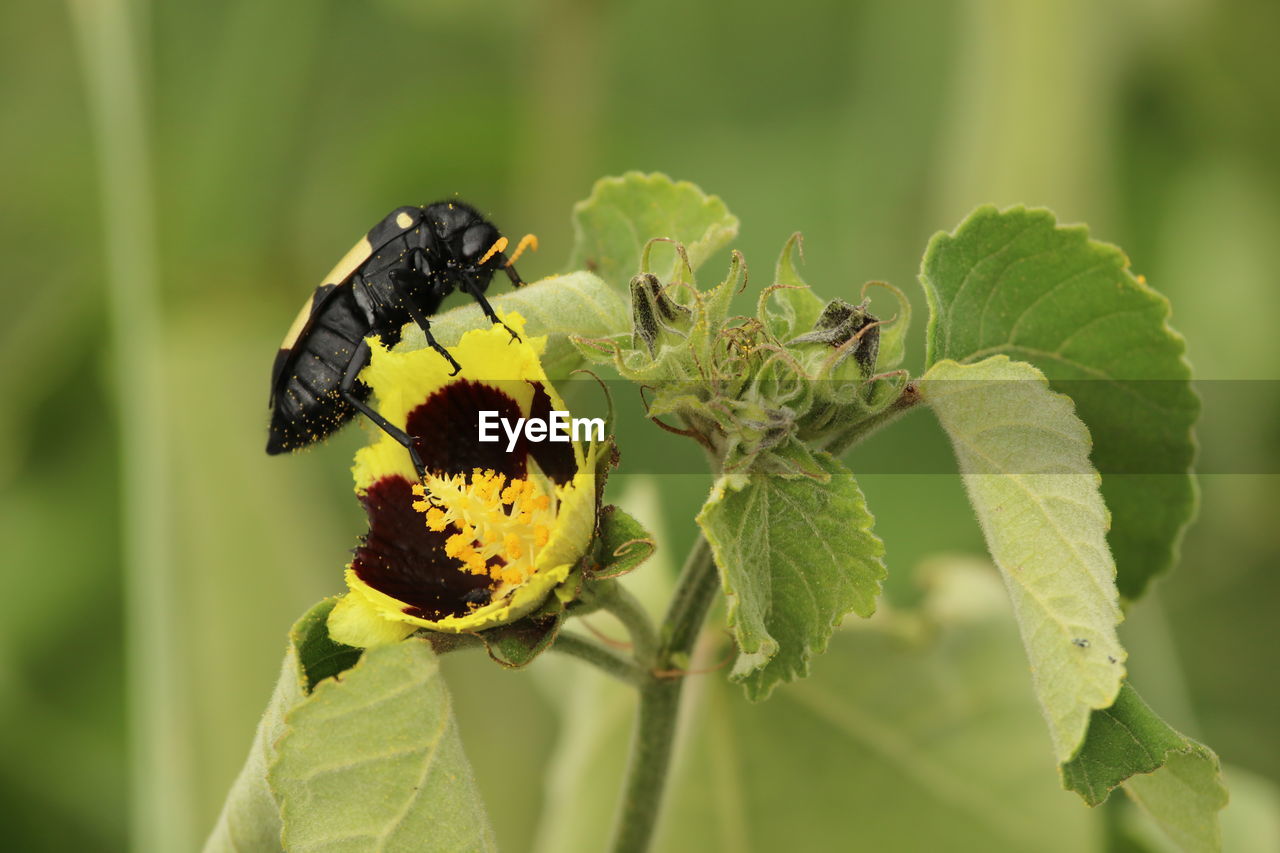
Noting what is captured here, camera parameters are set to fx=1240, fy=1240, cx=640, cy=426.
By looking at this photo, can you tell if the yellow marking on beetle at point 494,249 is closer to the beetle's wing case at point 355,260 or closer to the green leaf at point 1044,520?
the beetle's wing case at point 355,260

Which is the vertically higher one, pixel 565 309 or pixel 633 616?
pixel 565 309

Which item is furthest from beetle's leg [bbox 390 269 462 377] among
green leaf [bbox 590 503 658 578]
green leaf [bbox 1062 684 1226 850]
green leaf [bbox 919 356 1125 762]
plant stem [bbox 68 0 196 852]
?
plant stem [bbox 68 0 196 852]

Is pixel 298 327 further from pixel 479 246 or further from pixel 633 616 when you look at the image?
pixel 633 616

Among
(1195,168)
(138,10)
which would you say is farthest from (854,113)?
(138,10)

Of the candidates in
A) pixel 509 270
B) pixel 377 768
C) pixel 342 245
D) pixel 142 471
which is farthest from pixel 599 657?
pixel 342 245

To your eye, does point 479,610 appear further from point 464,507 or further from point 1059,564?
point 1059,564

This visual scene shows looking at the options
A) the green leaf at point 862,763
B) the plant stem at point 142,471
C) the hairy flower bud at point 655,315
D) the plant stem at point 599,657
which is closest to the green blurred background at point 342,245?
the plant stem at point 142,471

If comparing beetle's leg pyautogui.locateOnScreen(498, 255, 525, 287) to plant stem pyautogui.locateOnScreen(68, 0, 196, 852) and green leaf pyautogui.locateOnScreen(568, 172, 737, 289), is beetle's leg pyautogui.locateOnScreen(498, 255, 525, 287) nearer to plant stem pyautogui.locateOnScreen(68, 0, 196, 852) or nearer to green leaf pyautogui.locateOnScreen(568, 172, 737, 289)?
green leaf pyautogui.locateOnScreen(568, 172, 737, 289)
